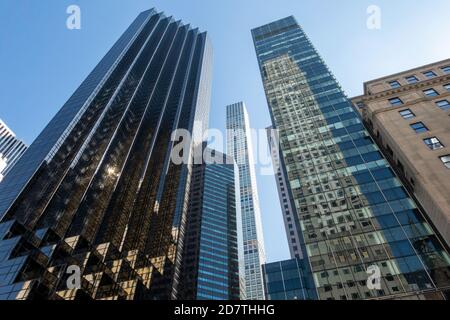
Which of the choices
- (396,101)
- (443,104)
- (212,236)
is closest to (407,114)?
(443,104)

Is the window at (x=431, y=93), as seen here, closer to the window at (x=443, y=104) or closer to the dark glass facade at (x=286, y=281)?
the window at (x=443, y=104)

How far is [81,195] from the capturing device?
86.7 metres

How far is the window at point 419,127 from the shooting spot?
36.1 meters

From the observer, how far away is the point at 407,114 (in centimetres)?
3941

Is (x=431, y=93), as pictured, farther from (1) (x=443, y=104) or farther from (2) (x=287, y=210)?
(2) (x=287, y=210)

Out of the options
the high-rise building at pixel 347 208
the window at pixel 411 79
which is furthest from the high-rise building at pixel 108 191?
the window at pixel 411 79

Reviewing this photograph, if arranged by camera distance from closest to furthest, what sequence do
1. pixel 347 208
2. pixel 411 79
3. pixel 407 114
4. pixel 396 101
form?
pixel 407 114 → pixel 347 208 → pixel 396 101 → pixel 411 79

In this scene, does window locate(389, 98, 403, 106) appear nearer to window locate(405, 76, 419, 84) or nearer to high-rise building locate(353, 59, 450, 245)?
high-rise building locate(353, 59, 450, 245)

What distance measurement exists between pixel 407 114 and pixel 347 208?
1437 centimetres

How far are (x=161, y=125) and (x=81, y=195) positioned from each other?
64583 millimetres

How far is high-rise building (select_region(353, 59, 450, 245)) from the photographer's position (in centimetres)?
3084
